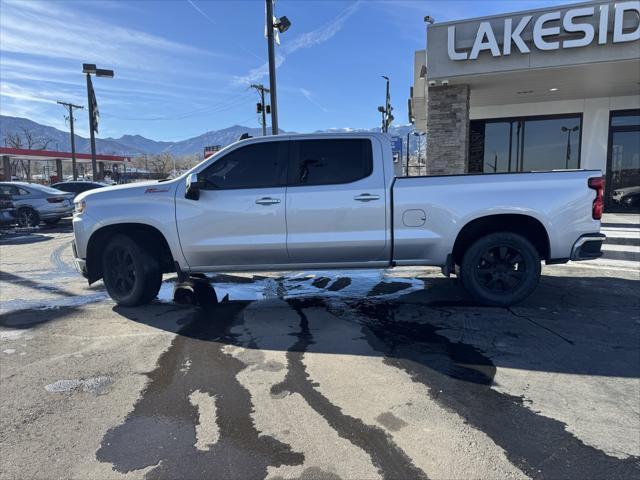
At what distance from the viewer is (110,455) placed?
9.22ft

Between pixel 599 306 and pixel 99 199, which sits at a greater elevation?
pixel 99 199

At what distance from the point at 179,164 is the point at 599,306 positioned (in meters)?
122

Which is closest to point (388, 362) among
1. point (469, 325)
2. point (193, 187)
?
point (469, 325)

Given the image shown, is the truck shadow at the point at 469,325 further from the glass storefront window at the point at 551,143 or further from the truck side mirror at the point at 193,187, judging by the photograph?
the glass storefront window at the point at 551,143

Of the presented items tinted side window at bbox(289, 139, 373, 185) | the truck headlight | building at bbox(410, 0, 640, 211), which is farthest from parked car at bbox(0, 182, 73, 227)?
tinted side window at bbox(289, 139, 373, 185)

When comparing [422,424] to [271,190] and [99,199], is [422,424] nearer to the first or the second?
[271,190]

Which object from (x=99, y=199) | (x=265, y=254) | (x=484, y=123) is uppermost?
(x=484, y=123)

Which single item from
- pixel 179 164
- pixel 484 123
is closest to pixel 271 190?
pixel 484 123

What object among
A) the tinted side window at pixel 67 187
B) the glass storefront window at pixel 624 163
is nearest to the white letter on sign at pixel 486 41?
the glass storefront window at pixel 624 163

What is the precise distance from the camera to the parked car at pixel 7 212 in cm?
1517

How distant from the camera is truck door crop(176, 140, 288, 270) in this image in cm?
546

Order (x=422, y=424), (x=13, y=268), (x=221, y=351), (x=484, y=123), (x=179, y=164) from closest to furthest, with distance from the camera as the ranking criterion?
(x=422, y=424), (x=221, y=351), (x=13, y=268), (x=484, y=123), (x=179, y=164)

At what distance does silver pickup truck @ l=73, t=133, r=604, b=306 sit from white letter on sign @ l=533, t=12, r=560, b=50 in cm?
566

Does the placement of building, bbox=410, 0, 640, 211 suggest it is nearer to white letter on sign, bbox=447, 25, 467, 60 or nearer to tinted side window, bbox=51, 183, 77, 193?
white letter on sign, bbox=447, 25, 467, 60
